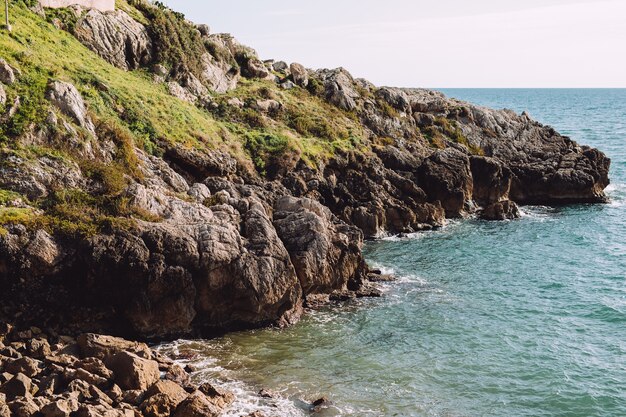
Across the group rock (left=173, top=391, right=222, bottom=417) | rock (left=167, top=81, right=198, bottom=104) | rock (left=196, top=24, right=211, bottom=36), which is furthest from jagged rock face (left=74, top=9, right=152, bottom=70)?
rock (left=173, top=391, right=222, bottom=417)

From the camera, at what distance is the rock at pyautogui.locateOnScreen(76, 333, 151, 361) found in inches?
1070

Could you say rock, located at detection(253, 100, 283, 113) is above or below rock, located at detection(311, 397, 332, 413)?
above

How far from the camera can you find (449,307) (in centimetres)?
3819

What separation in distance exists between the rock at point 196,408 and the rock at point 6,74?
26304 mm

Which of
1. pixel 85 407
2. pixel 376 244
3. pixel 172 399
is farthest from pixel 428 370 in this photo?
pixel 376 244

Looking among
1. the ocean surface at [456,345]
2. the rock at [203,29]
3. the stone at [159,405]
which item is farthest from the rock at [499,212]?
the stone at [159,405]

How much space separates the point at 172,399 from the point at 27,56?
30179 millimetres

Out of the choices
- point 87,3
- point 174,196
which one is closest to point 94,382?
point 174,196

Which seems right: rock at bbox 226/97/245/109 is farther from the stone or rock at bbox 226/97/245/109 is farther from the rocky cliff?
the stone

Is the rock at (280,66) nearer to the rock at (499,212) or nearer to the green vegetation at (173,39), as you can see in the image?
the green vegetation at (173,39)

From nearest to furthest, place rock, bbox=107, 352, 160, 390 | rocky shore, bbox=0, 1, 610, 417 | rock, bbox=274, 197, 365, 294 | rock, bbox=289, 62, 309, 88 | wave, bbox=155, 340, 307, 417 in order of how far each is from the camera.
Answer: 1. rock, bbox=107, 352, 160, 390
2. wave, bbox=155, 340, 307, 417
3. rocky shore, bbox=0, 1, 610, 417
4. rock, bbox=274, 197, 365, 294
5. rock, bbox=289, 62, 309, 88

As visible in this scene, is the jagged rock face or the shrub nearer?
the shrub

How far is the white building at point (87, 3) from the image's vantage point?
5447 cm

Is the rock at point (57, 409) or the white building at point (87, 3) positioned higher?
the white building at point (87, 3)
